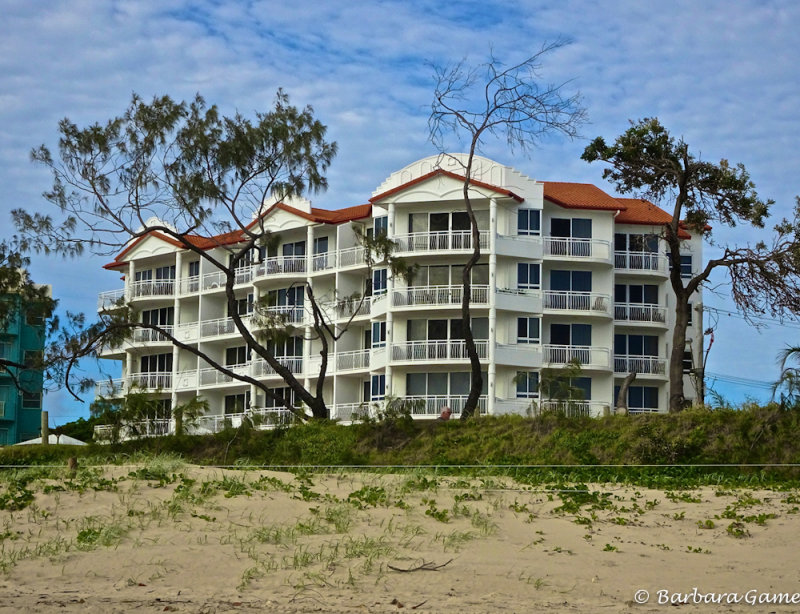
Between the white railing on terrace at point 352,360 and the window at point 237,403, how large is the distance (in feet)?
19.1

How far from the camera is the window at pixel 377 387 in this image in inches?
2072

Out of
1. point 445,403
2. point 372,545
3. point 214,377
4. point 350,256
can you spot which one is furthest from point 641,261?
A: point 372,545

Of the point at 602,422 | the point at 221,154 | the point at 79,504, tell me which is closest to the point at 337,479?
the point at 79,504

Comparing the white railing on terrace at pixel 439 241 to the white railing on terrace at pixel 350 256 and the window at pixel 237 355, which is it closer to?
the white railing on terrace at pixel 350 256

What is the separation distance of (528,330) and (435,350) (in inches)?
177

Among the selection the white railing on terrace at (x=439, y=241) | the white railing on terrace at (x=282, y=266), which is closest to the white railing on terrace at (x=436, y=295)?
the white railing on terrace at (x=439, y=241)

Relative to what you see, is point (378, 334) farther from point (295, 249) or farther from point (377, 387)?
point (295, 249)

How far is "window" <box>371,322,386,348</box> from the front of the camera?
52938mm

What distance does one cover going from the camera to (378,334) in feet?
175

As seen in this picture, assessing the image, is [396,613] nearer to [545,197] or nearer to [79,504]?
[79,504]

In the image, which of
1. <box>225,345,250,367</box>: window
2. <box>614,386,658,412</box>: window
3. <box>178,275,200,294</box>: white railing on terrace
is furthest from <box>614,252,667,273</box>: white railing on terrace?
<box>178,275,200,294</box>: white railing on terrace

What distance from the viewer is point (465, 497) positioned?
18.4 m

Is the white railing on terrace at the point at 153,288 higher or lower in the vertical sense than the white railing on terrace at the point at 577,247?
lower

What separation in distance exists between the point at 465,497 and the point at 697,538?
3.55 metres
